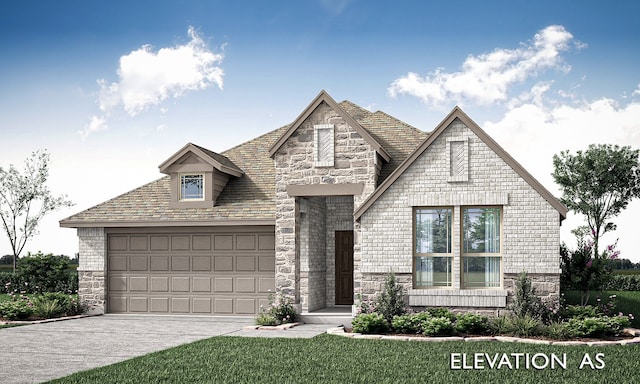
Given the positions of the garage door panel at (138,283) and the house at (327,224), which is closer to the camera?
the house at (327,224)

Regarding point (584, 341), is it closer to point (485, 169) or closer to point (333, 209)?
point (485, 169)

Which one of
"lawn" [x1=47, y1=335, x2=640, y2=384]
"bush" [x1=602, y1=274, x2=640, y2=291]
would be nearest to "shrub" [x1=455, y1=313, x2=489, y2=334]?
"lawn" [x1=47, y1=335, x2=640, y2=384]

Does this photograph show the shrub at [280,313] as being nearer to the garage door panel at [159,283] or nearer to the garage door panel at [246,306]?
the garage door panel at [246,306]

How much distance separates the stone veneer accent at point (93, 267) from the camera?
22.3 meters

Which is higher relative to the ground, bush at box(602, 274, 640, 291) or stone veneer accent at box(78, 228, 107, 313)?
stone veneer accent at box(78, 228, 107, 313)

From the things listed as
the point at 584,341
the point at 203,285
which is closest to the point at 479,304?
the point at 584,341

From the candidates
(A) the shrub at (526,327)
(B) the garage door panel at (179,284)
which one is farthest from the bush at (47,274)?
(A) the shrub at (526,327)

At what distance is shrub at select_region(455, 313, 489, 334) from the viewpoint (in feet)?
52.0

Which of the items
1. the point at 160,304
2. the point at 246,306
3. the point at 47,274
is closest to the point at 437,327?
the point at 246,306

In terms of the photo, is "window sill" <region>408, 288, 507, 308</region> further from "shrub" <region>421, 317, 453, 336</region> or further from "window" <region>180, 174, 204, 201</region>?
"window" <region>180, 174, 204, 201</region>

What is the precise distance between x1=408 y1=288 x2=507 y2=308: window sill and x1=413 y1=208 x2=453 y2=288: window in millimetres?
357

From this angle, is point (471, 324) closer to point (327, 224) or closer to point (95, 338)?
point (327, 224)

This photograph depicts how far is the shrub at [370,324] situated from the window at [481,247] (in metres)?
2.54

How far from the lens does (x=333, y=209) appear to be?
22.3m
